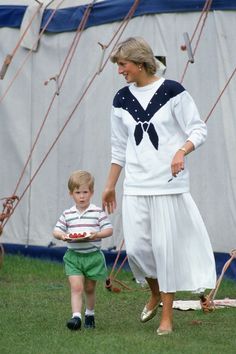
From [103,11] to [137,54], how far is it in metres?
3.44

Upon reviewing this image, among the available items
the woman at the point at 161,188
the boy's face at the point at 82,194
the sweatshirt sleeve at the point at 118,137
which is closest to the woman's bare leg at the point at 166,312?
the woman at the point at 161,188

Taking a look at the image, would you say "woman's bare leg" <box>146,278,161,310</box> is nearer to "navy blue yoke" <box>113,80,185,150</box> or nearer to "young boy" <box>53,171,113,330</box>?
"young boy" <box>53,171,113,330</box>

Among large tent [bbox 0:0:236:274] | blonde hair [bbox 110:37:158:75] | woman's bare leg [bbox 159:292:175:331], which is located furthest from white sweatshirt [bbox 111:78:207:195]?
large tent [bbox 0:0:236:274]

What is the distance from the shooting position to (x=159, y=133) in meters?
6.99

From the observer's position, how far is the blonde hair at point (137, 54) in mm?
7047

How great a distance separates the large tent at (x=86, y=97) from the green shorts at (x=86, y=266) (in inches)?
91.1

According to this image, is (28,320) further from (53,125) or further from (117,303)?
(53,125)

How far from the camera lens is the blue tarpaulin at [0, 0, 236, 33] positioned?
9555 mm

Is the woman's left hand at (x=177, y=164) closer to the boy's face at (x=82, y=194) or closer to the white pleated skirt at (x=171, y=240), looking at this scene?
the white pleated skirt at (x=171, y=240)

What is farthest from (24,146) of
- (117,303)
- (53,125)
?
(117,303)

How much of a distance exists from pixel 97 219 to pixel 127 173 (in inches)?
14.4

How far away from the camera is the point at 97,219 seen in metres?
7.28

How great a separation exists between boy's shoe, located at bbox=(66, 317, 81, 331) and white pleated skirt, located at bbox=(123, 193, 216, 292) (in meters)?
0.49

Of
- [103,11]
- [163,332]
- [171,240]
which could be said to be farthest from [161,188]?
[103,11]
